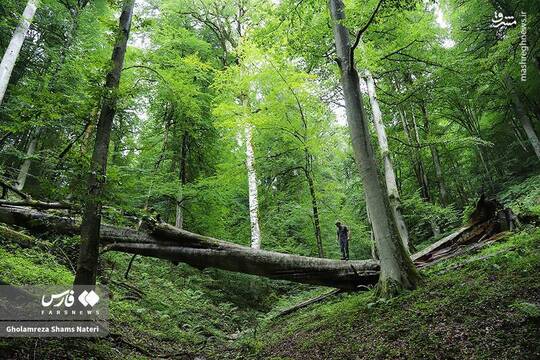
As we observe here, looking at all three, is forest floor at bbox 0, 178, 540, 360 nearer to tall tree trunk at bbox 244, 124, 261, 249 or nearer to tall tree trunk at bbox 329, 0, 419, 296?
tall tree trunk at bbox 329, 0, 419, 296

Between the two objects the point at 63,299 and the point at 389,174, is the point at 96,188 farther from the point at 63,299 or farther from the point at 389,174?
the point at 389,174

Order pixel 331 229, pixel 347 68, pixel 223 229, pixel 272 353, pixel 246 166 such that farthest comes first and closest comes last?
pixel 331 229, pixel 223 229, pixel 246 166, pixel 347 68, pixel 272 353

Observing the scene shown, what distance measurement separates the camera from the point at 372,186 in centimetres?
613

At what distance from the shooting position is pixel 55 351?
3738 mm

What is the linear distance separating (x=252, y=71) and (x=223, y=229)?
6.65 m

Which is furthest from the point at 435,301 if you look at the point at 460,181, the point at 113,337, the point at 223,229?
the point at 460,181

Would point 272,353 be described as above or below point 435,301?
below

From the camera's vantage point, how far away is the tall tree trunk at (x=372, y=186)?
582 cm

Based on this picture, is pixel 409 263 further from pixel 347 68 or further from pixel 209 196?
pixel 209 196

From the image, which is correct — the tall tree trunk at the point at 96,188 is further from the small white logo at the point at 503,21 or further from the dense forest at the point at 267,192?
the small white logo at the point at 503,21

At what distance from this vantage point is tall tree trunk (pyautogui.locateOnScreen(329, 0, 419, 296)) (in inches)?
229

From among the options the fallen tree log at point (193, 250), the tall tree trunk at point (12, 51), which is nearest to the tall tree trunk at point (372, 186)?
the fallen tree log at point (193, 250)

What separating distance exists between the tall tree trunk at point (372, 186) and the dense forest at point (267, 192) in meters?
0.04

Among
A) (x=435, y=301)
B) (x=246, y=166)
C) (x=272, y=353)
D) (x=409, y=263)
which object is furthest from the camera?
(x=246, y=166)
